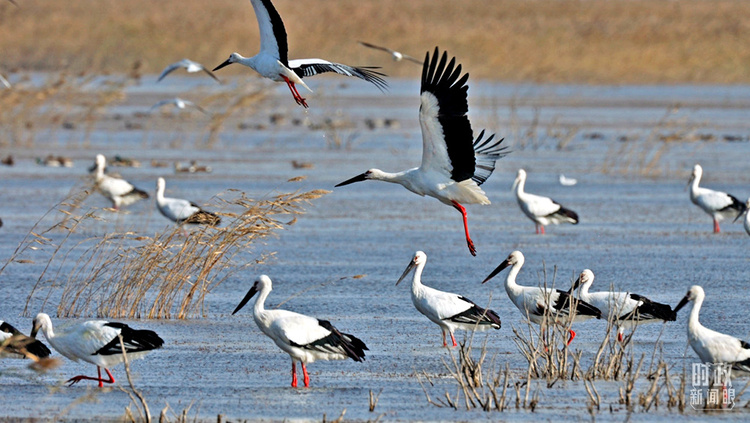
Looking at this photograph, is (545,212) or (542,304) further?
(545,212)

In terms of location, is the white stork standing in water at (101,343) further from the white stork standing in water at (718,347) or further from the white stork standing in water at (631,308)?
the white stork standing in water at (718,347)

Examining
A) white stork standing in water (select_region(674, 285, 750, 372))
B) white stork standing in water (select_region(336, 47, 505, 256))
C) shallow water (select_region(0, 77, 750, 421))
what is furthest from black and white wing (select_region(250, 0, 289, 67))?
white stork standing in water (select_region(674, 285, 750, 372))

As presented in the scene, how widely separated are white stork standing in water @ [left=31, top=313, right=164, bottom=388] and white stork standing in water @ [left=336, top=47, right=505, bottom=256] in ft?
8.50

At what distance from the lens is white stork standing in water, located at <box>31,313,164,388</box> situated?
281 inches

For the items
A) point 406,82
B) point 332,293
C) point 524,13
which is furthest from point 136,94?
point 524,13

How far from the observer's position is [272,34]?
10.1m

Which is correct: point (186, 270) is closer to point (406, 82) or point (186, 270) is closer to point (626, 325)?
point (626, 325)

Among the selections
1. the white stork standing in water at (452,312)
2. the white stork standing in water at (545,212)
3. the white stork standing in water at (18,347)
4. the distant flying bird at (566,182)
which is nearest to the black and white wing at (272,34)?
the white stork standing in water at (452,312)

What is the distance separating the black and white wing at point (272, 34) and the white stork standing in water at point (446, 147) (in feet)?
4.06

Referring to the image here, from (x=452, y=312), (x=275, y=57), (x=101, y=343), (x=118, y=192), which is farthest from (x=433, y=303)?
(x=118, y=192)

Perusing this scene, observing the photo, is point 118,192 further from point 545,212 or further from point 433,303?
point 433,303

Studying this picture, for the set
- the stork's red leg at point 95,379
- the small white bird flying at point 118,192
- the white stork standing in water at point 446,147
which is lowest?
the small white bird flying at point 118,192

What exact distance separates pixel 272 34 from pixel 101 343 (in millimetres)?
3805

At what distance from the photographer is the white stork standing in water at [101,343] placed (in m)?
7.13
